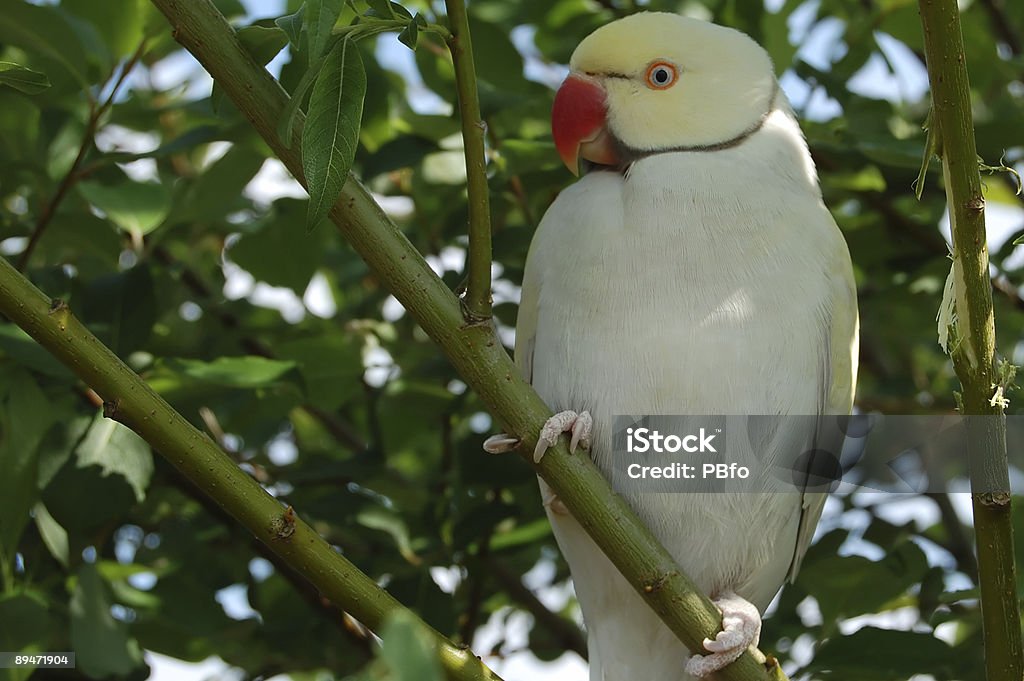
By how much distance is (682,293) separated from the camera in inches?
75.5

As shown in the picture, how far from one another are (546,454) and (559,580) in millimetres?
1476

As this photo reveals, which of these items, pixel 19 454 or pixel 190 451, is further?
pixel 19 454

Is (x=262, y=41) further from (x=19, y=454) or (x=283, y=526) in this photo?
(x=19, y=454)

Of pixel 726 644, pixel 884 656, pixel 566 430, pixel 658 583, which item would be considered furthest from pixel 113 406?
pixel 884 656

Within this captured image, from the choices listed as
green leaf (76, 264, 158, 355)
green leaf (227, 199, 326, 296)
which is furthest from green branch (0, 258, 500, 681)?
green leaf (227, 199, 326, 296)

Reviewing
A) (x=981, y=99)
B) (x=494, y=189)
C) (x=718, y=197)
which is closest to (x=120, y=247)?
(x=494, y=189)

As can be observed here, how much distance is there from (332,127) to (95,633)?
3.51 feet

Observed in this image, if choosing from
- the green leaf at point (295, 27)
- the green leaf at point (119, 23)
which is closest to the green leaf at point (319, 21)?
the green leaf at point (295, 27)

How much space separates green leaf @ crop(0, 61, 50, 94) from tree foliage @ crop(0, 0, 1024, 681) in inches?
9.5

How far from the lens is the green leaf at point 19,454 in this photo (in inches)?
72.5

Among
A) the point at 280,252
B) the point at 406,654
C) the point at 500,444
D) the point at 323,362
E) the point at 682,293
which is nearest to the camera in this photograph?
the point at 406,654

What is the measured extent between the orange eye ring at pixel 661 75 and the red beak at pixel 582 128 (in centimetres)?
10

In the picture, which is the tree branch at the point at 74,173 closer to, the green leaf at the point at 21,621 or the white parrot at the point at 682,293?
the green leaf at the point at 21,621

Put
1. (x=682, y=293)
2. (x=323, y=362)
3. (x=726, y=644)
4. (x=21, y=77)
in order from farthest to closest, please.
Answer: (x=323, y=362) < (x=682, y=293) < (x=726, y=644) < (x=21, y=77)
